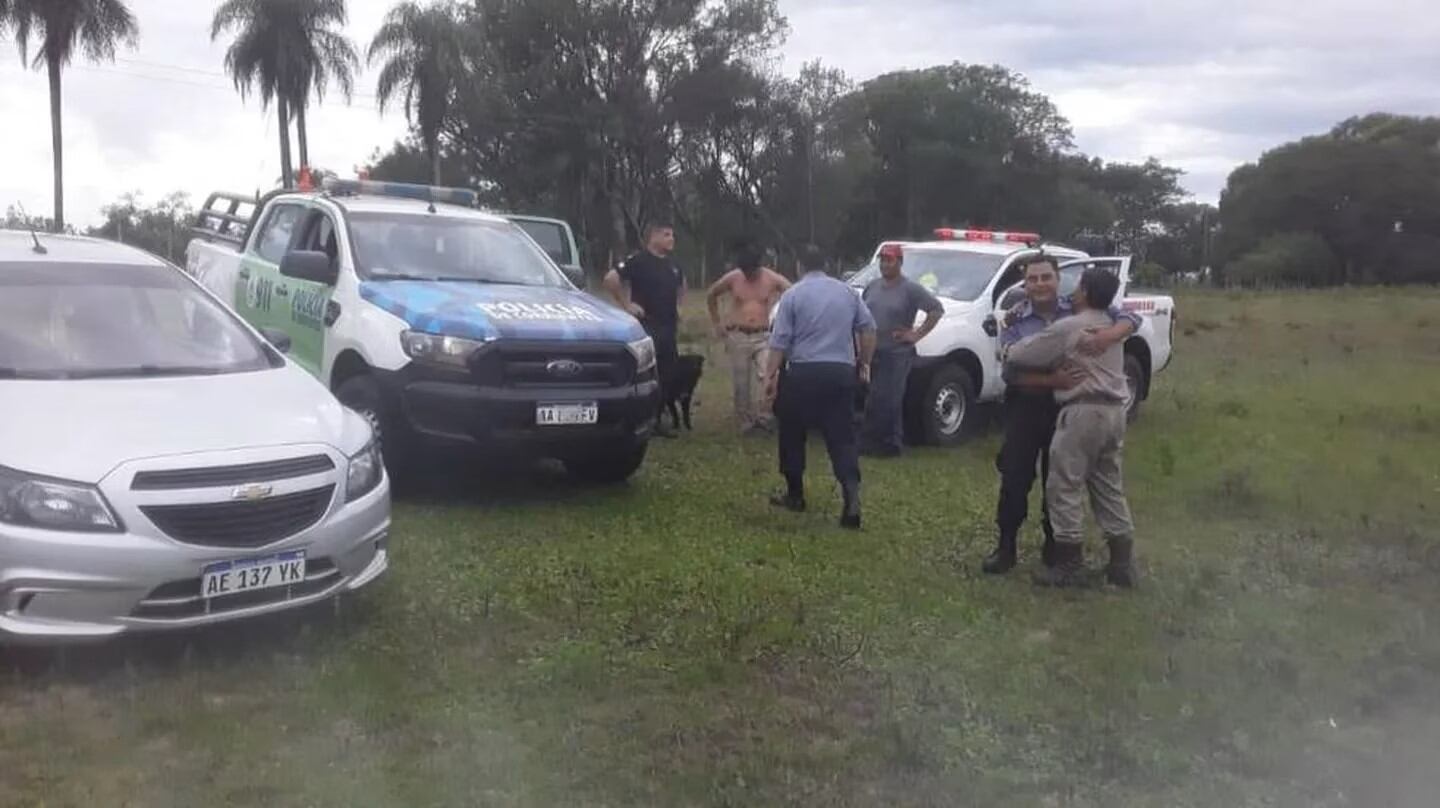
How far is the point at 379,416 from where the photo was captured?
823 centimetres

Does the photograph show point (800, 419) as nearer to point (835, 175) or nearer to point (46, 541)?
point (46, 541)

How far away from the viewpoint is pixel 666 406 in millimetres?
11836

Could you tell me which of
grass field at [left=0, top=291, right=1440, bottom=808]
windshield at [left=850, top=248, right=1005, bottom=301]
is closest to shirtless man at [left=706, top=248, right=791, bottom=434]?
windshield at [left=850, top=248, right=1005, bottom=301]

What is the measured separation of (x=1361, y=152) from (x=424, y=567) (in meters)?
47.9

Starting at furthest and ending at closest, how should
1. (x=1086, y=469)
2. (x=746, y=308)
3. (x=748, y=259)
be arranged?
(x=746, y=308) < (x=748, y=259) < (x=1086, y=469)

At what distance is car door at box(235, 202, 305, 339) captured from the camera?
9781 millimetres

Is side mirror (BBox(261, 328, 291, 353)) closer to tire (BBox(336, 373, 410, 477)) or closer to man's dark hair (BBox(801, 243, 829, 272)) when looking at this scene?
tire (BBox(336, 373, 410, 477))

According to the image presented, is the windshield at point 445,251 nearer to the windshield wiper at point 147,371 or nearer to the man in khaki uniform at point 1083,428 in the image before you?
the windshield wiper at point 147,371

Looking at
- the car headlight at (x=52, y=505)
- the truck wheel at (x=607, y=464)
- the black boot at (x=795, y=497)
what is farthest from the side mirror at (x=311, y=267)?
the car headlight at (x=52, y=505)

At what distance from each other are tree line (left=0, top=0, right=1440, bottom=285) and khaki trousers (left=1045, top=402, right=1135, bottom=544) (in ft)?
101

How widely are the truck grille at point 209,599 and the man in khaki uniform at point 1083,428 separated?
3.34 metres

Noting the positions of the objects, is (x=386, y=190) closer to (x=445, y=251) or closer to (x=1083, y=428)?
(x=445, y=251)

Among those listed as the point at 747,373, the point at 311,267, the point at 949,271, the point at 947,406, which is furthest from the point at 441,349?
the point at 949,271

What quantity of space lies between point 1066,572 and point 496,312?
11.2ft
